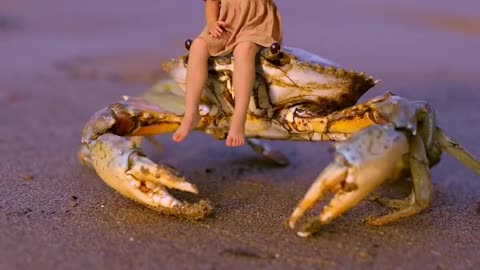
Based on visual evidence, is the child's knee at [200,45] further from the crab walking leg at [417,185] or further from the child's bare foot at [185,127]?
the crab walking leg at [417,185]

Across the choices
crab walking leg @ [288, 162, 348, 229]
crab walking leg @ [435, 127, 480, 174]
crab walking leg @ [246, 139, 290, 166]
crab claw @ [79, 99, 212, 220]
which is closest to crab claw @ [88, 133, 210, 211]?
crab claw @ [79, 99, 212, 220]

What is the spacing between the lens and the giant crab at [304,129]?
2.57 meters

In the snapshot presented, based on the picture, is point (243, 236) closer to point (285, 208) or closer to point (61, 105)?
point (285, 208)

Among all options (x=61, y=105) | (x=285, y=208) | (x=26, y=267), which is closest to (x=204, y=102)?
(x=285, y=208)

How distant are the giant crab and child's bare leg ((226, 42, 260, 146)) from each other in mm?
108

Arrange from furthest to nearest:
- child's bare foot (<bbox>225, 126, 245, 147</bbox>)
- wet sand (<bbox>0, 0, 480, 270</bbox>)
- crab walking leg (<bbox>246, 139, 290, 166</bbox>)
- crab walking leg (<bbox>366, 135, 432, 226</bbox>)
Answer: crab walking leg (<bbox>246, 139, 290, 166</bbox>)
child's bare foot (<bbox>225, 126, 245, 147</bbox>)
crab walking leg (<bbox>366, 135, 432, 226</bbox>)
wet sand (<bbox>0, 0, 480, 270</bbox>)

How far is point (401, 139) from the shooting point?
2.66 m

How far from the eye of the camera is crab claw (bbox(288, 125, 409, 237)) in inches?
99.4

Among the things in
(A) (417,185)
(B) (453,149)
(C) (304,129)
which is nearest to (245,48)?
(C) (304,129)

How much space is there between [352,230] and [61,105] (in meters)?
3.94

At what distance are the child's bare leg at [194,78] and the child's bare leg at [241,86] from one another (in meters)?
0.16

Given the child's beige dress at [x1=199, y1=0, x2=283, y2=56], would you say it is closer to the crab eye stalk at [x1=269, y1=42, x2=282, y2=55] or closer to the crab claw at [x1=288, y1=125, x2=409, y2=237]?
the crab eye stalk at [x1=269, y1=42, x2=282, y2=55]

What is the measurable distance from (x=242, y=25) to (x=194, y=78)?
0.34 meters

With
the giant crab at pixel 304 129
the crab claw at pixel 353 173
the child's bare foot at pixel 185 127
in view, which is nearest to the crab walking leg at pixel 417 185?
the giant crab at pixel 304 129
